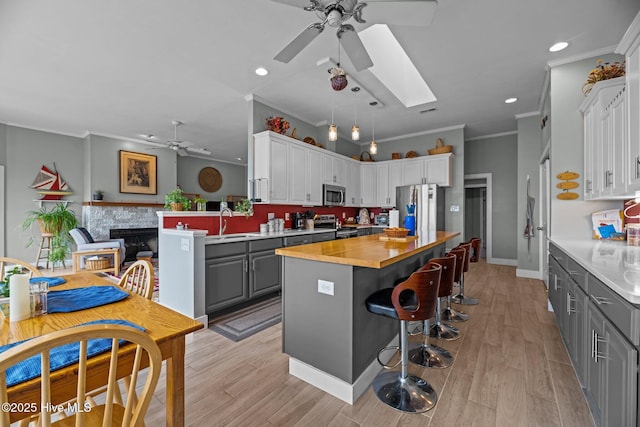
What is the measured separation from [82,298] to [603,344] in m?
2.61

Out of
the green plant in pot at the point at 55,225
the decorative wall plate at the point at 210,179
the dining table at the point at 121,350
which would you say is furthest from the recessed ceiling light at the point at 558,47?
the decorative wall plate at the point at 210,179

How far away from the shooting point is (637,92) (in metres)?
1.94

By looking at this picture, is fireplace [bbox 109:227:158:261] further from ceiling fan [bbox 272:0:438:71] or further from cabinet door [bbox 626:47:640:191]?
cabinet door [bbox 626:47:640:191]

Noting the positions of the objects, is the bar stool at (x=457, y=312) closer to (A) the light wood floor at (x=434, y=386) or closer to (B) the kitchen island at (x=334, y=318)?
(A) the light wood floor at (x=434, y=386)

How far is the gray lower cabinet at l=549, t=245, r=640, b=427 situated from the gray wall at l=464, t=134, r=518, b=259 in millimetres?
4458

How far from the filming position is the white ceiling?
A: 2469mm

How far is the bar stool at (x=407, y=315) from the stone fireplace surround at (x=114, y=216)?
6770 millimetres

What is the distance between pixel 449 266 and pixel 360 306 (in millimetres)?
854

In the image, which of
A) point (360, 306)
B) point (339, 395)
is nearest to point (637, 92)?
point (360, 306)

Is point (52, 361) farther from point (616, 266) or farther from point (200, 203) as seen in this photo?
point (200, 203)

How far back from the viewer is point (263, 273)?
3.66m

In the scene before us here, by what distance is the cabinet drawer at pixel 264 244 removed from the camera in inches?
139

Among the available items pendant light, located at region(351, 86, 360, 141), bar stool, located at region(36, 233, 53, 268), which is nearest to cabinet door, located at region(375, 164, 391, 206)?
pendant light, located at region(351, 86, 360, 141)

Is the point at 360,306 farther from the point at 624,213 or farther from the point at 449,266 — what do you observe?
the point at 624,213
